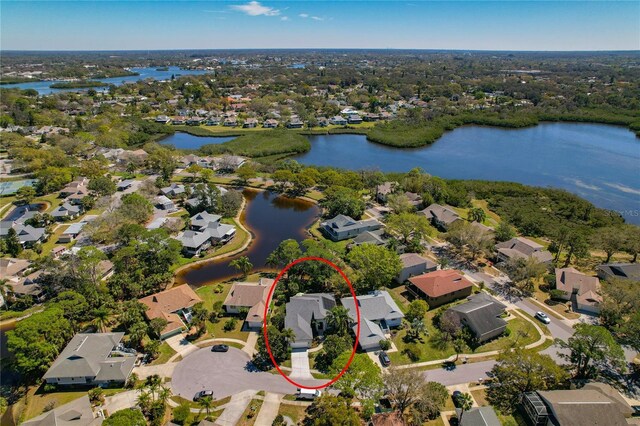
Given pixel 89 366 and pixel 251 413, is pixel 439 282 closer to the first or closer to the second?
pixel 251 413

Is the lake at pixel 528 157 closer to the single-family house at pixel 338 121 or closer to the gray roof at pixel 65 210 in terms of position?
the single-family house at pixel 338 121

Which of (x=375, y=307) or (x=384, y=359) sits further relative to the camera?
(x=375, y=307)

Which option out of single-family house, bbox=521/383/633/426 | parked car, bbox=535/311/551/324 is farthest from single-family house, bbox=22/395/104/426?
parked car, bbox=535/311/551/324

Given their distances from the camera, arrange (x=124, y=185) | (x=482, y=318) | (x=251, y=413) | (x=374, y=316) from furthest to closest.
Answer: (x=124, y=185), (x=374, y=316), (x=482, y=318), (x=251, y=413)

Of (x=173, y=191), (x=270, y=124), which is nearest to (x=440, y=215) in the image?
(x=173, y=191)

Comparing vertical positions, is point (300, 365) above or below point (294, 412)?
above

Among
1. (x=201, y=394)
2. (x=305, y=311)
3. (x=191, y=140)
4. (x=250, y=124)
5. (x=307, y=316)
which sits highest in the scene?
(x=250, y=124)

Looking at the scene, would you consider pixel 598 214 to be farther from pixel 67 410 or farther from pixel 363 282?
pixel 67 410
